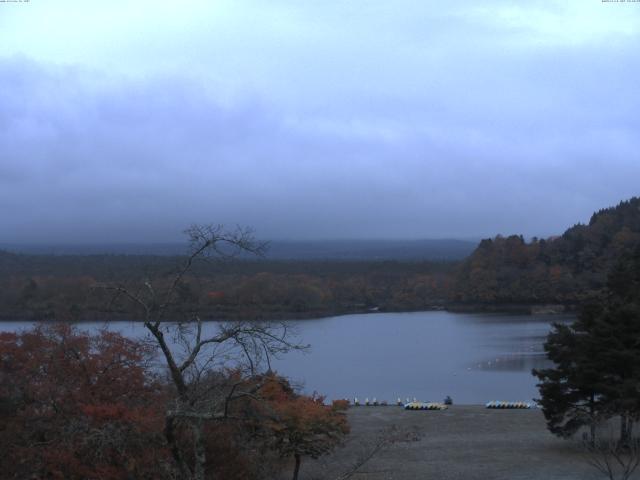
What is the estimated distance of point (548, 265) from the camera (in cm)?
7812

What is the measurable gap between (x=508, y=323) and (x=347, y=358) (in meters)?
24.1

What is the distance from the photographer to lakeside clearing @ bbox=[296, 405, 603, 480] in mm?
13695

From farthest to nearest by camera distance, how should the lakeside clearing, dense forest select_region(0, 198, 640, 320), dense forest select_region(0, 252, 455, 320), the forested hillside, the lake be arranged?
the forested hillside → dense forest select_region(0, 198, 640, 320) → dense forest select_region(0, 252, 455, 320) → the lake → the lakeside clearing

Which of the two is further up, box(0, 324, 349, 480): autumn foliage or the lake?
box(0, 324, 349, 480): autumn foliage

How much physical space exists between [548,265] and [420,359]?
1633 inches

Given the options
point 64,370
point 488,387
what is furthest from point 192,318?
point 488,387

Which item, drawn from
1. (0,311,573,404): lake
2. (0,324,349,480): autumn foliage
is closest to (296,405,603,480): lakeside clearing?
(0,324,349,480): autumn foliage

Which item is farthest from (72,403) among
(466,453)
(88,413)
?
(466,453)

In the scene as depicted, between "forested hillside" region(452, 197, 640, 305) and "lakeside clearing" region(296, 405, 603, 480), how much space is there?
52142 mm

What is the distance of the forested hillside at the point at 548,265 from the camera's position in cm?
7331

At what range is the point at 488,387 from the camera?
3098 cm

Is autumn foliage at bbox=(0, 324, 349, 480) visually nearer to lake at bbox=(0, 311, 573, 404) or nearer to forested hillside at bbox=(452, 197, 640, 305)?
lake at bbox=(0, 311, 573, 404)

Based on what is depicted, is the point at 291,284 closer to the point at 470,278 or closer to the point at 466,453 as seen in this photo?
the point at 470,278

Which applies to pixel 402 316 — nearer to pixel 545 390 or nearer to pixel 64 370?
pixel 545 390
